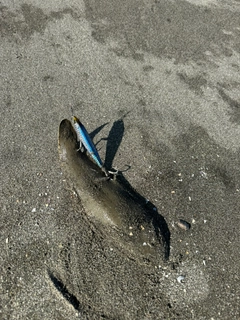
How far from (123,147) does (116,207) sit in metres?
1.08

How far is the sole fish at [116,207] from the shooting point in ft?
11.5

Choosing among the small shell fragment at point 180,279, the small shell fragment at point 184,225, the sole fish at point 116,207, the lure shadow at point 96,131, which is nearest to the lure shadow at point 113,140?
the lure shadow at point 96,131

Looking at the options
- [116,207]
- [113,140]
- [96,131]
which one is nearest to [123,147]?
[113,140]

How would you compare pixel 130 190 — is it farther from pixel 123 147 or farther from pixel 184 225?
pixel 184 225

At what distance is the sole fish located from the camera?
3494 mm

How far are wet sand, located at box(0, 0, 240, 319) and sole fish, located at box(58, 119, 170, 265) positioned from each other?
10cm

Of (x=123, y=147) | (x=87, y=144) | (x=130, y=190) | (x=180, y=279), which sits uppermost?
(x=87, y=144)

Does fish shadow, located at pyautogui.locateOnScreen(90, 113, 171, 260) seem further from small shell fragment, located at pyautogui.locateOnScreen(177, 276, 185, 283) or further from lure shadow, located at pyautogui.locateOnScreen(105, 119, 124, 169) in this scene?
small shell fragment, located at pyautogui.locateOnScreen(177, 276, 185, 283)

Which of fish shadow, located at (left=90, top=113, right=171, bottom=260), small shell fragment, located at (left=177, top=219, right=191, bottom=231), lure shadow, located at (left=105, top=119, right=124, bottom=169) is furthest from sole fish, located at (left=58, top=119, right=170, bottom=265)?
lure shadow, located at (left=105, top=119, right=124, bottom=169)

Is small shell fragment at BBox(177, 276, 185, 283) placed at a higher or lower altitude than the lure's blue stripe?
lower

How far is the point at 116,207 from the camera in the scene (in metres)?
3.64

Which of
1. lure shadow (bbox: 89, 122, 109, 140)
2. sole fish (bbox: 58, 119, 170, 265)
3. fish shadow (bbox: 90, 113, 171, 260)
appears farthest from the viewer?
lure shadow (bbox: 89, 122, 109, 140)

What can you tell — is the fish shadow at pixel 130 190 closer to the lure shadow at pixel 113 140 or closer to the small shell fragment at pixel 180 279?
the lure shadow at pixel 113 140

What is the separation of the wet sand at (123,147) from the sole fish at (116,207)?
10 cm
